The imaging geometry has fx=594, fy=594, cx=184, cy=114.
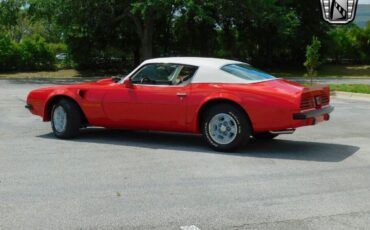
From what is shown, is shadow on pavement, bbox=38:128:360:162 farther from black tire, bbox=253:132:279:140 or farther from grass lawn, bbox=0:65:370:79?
grass lawn, bbox=0:65:370:79

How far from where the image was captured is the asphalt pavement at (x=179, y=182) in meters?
5.10

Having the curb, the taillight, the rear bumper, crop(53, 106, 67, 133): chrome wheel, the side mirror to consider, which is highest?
the side mirror

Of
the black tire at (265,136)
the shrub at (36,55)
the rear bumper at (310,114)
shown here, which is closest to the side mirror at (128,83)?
the black tire at (265,136)

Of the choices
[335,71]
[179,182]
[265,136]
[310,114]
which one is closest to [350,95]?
[265,136]

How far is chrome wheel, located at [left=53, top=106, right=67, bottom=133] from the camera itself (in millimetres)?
9327

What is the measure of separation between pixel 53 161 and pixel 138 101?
1721mm

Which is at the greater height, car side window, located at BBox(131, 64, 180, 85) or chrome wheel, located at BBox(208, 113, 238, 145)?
car side window, located at BBox(131, 64, 180, 85)

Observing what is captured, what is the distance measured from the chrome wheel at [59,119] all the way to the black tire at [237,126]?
241 cm

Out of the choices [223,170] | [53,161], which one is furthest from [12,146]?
[223,170]

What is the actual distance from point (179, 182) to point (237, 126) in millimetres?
1883

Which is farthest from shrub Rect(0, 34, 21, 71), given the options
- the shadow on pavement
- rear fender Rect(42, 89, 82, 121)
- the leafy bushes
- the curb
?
rear fender Rect(42, 89, 82, 121)

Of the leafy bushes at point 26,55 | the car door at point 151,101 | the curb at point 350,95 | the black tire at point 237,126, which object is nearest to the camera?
the black tire at point 237,126

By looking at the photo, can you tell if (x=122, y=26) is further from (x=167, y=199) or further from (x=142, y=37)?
(x=167, y=199)

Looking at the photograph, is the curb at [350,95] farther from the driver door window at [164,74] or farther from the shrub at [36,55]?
the shrub at [36,55]
